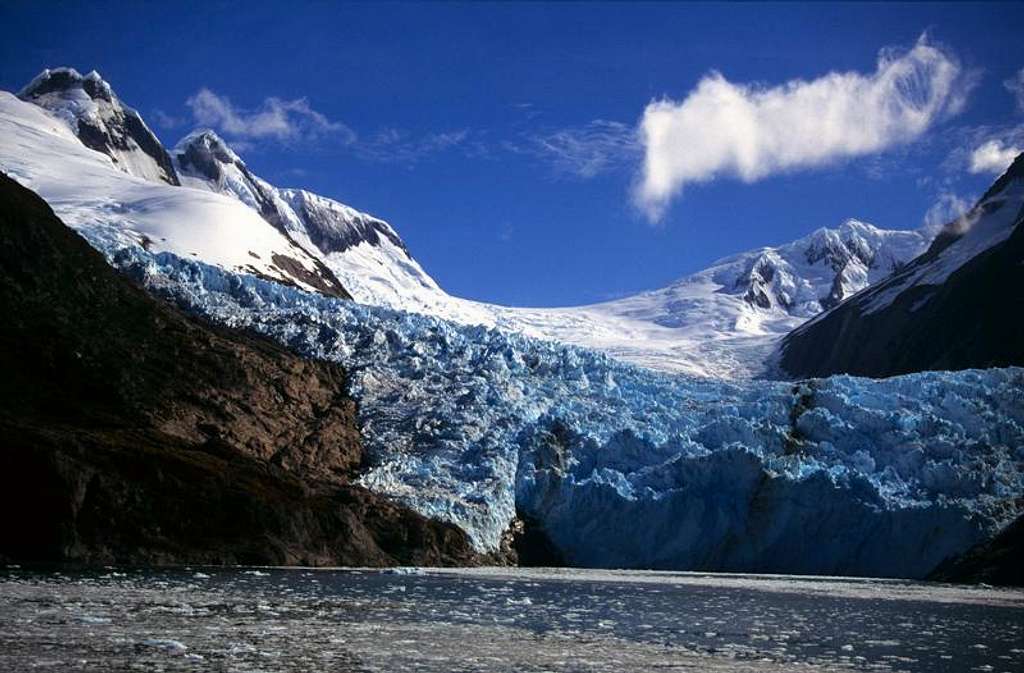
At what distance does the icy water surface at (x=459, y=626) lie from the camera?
58.4 feet

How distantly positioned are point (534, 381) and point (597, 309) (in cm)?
9643

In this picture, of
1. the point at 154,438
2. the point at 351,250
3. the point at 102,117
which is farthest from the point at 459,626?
the point at 351,250

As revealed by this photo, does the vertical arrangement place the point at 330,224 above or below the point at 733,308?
above

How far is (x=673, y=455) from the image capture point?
2130 inches

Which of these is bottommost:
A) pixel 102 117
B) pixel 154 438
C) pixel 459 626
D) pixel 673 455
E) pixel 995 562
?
pixel 459 626

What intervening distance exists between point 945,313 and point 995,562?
5100 centimetres

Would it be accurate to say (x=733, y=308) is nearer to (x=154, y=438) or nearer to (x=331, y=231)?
(x=331, y=231)

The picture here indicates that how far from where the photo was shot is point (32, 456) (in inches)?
1353

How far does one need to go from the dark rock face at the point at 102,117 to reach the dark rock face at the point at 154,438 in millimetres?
65425

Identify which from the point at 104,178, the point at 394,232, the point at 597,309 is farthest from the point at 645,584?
the point at 394,232

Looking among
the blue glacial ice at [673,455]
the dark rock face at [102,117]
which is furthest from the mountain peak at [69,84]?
the blue glacial ice at [673,455]

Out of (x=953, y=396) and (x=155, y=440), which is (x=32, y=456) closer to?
(x=155, y=440)

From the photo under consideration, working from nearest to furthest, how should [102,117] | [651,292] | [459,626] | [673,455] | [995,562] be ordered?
1. [459,626]
2. [995,562]
3. [673,455]
4. [102,117]
5. [651,292]

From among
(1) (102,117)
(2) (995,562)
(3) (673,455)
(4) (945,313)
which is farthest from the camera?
(1) (102,117)
